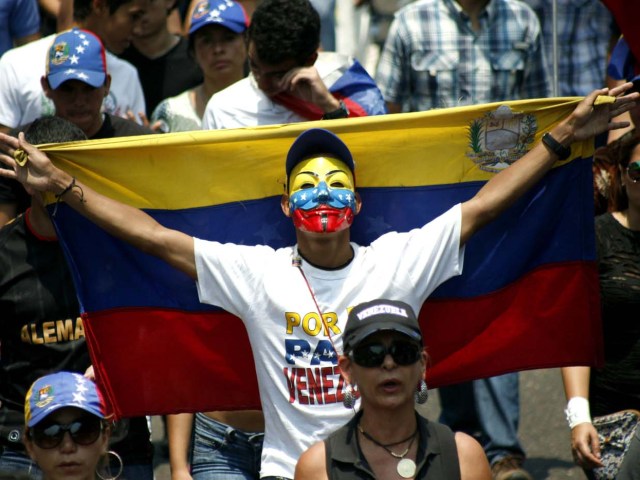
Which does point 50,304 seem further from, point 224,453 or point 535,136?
point 535,136

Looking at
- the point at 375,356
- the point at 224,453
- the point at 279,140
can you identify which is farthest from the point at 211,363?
the point at 375,356

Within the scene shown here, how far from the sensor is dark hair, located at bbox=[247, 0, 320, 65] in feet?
26.1

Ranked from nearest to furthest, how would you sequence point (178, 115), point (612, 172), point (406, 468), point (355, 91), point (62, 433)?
point (406, 468), point (62, 433), point (612, 172), point (355, 91), point (178, 115)

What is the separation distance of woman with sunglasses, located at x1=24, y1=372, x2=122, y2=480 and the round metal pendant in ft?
4.86

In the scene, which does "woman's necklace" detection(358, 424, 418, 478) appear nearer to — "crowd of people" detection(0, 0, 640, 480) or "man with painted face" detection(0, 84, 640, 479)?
"crowd of people" detection(0, 0, 640, 480)

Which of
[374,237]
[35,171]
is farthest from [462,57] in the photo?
[35,171]

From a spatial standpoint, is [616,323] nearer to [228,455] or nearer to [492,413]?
[492,413]

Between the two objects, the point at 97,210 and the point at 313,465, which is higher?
the point at 97,210

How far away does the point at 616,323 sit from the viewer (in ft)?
24.7

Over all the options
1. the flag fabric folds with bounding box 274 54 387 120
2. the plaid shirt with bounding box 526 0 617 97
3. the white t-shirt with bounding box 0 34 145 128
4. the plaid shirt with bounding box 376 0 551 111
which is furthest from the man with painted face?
the plaid shirt with bounding box 526 0 617 97

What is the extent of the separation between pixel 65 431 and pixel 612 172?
3.12 m

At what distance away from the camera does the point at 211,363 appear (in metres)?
7.42

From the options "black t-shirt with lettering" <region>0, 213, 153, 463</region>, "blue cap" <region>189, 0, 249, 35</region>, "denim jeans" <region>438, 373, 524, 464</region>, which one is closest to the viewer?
"black t-shirt with lettering" <region>0, 213, 153, 463</region>

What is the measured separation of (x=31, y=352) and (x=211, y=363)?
86 centimetres
